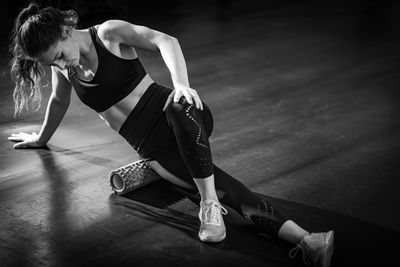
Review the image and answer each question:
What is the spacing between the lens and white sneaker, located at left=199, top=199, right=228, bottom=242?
1.98 metres

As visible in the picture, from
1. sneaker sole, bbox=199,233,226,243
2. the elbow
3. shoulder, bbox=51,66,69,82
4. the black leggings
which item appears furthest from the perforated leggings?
shoulder, bbox=51,66,69,82

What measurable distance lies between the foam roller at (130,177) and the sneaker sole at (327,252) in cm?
79

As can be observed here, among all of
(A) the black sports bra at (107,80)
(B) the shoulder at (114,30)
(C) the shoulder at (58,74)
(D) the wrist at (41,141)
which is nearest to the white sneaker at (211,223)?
(A) the black sports bra at (107,80)

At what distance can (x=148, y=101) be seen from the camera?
7.11 ft

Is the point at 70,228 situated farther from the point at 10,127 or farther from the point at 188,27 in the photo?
the point at 188,27

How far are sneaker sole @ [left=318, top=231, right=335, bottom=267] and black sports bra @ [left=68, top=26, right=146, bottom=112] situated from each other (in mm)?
874

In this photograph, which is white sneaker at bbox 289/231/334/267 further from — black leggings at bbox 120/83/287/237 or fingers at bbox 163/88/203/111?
fingers at bbox 163/88/203/111

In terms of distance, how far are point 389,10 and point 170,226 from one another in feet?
13.6

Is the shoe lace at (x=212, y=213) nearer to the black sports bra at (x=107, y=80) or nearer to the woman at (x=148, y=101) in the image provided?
the woman at (x=148, y=101)

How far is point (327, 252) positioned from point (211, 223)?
40 centimetres

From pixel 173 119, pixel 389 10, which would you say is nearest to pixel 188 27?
pixel 389 10

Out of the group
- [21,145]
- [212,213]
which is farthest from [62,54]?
→ [21,145]

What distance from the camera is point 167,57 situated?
206 cm

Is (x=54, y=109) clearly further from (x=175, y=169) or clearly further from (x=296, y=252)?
(x=296, y=252)
